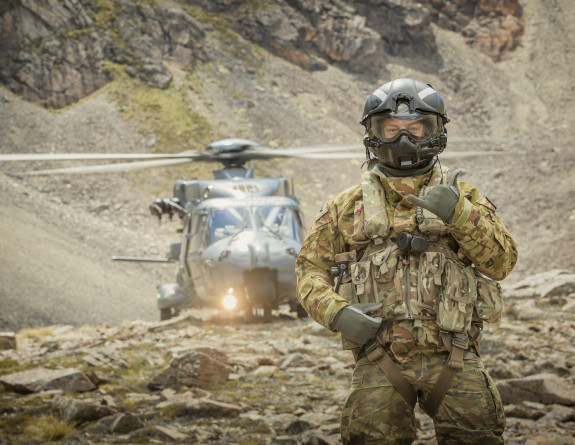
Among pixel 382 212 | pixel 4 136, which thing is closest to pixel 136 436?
pixel 382 212

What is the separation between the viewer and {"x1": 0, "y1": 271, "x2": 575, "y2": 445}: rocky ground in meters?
5.93

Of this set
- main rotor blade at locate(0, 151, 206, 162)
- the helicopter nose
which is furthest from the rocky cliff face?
the helicopter nose

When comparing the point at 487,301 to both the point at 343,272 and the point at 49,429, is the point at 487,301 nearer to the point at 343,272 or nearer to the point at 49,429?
the point at 343,272

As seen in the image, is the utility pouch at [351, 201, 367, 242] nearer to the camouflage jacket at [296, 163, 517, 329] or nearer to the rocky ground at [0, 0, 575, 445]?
the camouflage jacket at [296, 163, 517, 329]

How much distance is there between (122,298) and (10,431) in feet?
52.2

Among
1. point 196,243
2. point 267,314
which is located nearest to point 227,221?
point 196,243

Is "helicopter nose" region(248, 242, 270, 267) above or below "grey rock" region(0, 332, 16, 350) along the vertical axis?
above

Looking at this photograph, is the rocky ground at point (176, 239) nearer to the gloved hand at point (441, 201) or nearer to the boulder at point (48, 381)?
the boulder at point (48, 381)

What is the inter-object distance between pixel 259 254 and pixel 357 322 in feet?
31.3

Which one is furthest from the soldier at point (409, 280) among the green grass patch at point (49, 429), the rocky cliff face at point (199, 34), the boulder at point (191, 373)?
the rocky cliff face at point (199, 34)

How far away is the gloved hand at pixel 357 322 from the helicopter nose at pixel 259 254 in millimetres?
9405

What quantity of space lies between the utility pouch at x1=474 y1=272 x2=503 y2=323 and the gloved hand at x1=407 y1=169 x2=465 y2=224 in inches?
16.0

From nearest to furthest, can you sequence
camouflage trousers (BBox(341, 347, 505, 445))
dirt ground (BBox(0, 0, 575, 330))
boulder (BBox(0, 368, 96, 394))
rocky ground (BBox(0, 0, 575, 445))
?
camouflage trousers (BBox(341, 347, 505, 445))
rocky ground (BBox(0, 0, 575, 445))
boulder (BBox(0, 368, 96, 394))
dirt ground (BBox(0, 0, 575, 330))

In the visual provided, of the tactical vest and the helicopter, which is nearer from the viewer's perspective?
the tactical vest
